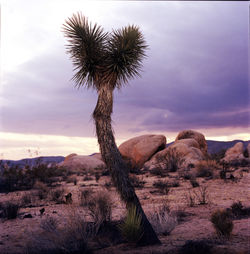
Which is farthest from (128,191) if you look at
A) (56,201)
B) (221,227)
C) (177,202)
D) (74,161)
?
(74,161)

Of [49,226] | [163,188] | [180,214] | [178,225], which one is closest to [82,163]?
[163,188]

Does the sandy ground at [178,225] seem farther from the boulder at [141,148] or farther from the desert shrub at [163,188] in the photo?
the boulder at [141,148]

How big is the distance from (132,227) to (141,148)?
28796mm

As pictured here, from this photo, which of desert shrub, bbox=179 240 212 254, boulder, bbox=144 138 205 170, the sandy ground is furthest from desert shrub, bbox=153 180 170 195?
boulder, bbox=144 138 205 170

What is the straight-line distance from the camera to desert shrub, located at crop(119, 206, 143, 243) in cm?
700

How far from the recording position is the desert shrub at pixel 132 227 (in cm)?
700

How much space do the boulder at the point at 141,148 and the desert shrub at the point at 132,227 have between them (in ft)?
88.4

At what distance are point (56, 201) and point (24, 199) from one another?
148 cm

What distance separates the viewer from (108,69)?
829 cm

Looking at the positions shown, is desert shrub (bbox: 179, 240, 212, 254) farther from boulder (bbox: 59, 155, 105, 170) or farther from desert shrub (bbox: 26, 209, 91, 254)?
boulder (bbox: 59, 155, 105, 170)

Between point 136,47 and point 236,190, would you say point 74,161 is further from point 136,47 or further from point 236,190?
point 136,47

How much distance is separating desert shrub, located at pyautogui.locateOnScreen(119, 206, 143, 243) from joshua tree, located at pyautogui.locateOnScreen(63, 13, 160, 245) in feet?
0.47

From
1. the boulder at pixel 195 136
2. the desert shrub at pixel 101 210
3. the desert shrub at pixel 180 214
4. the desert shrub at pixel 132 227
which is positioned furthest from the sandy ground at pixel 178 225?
the boulder at pixel 195 136

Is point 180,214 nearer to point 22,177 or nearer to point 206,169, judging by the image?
point 206,169
